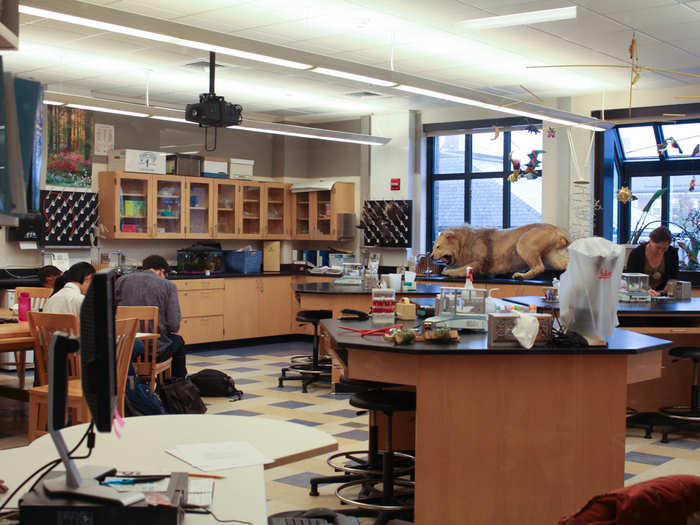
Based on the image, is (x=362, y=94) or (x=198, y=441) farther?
(x=362, y=94)

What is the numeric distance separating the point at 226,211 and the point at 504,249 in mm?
3792

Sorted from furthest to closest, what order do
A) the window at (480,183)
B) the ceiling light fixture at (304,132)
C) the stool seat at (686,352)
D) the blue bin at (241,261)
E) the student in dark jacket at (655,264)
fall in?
1. the blue bin at (241,261)
2. the window at (480,183)
3. the ceiling light fixture at (304,132)
4. the student in dark jacket at (655,264)
5. the stool seat at (686,352)

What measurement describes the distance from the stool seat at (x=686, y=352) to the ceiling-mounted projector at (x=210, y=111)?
13.8 ft

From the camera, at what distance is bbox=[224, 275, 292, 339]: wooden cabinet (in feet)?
33.8

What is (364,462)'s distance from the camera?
15.8ft

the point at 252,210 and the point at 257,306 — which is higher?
the point at 252,210

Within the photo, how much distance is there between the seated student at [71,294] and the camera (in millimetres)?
5609

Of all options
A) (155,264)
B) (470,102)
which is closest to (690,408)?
(470,102)

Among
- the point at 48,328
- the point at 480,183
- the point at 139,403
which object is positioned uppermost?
the point at 480,183

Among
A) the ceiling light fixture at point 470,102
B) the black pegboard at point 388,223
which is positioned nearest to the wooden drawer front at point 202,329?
the black pegboard at point 388,223

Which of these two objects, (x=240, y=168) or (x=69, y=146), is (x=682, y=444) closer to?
(x=240, y=168)

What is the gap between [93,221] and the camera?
9438 millimetres

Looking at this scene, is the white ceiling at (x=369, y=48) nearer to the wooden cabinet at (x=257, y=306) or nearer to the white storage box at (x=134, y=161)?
the white storage box at (x=134, y=161)

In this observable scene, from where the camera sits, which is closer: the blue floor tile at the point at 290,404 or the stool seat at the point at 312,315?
the blue floor tile at the point at 290,404
